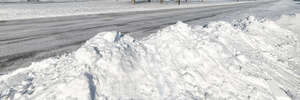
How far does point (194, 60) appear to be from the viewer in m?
4.04

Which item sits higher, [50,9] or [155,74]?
[50,9]

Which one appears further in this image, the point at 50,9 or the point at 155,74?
the point at 50,9

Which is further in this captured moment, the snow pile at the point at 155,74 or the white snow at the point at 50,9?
the white snow at the point at 50,9

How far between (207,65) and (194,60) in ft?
0.88

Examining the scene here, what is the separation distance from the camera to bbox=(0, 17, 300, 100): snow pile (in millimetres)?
2969

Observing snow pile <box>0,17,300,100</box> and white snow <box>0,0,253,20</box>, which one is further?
white snow <box>0,0,253,20</box>

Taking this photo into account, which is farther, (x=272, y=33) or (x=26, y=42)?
(x=272, y=33)

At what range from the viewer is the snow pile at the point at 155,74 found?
297 centimetres

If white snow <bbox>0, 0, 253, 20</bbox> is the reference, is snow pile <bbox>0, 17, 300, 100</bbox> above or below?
below

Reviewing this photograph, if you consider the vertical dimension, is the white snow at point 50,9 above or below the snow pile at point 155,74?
above

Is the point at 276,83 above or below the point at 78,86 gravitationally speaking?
below

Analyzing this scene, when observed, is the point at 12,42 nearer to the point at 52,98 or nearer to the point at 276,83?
the point at 52,98

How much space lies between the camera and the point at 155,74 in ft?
11.6

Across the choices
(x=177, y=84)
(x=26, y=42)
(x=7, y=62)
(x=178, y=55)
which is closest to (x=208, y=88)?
(x=177, y=84)
